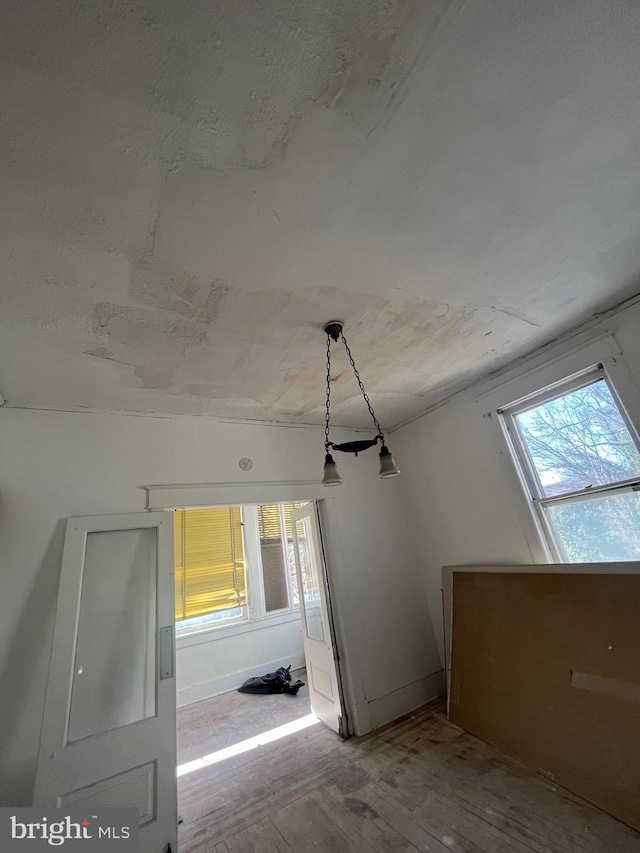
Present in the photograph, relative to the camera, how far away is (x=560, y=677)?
2328 mm

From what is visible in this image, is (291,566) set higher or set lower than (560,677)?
higher

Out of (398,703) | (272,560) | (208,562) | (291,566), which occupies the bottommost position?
(398,703)

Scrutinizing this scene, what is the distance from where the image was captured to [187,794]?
8.30ft

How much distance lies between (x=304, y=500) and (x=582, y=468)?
2.32 meters

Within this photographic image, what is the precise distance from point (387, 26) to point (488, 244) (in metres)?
1.02

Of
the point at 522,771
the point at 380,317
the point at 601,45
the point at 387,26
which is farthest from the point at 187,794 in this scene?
the point at 601,45

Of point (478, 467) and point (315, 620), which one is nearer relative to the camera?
point (478, 467)

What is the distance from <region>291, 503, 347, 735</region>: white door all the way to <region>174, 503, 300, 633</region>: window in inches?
45.1

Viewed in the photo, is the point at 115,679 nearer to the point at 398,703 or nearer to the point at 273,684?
the point at 398,703

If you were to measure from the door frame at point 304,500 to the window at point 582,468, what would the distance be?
1.85 meters

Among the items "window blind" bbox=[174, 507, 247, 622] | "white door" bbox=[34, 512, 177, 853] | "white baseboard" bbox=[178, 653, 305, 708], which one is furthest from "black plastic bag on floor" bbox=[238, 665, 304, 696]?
"white door" bbox=[34, 512, 177, 853]

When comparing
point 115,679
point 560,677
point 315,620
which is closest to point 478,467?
point 560,677

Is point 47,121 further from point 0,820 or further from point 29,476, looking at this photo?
point 0,820

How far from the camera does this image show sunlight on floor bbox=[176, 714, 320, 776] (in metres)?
2.90
